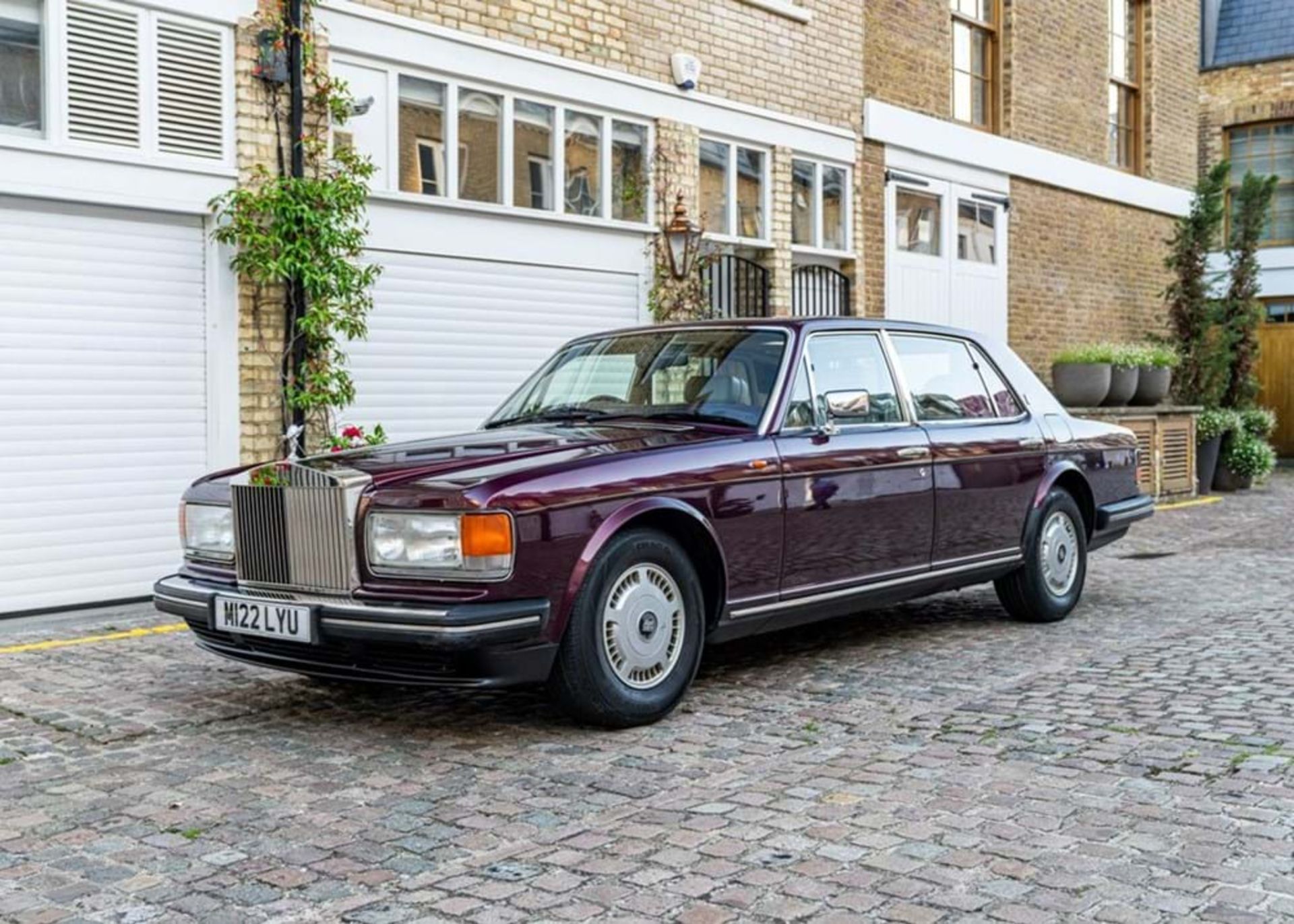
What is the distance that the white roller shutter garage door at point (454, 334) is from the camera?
33.7ft

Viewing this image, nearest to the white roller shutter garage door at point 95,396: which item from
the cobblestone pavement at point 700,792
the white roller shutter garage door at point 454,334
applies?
the white roller shutter garage door at point 454,334

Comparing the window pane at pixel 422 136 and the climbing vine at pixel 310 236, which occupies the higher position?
the window pane at pixel 422 136

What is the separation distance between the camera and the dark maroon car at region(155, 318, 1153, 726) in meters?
4.90

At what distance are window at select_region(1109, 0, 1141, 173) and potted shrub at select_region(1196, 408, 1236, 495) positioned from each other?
4277 mm

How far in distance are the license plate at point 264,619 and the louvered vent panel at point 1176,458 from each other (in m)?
12.9

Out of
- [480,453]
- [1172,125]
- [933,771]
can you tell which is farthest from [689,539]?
[1172,125]

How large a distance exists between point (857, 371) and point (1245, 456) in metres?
12.6

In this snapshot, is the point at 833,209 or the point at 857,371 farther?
the point at 833,209

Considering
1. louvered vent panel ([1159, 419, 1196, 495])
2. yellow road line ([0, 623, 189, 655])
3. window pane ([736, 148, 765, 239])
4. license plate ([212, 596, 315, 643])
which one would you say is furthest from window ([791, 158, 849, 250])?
license plate ([212, 596, 315, 643])

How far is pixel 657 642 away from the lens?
5371 millimetres

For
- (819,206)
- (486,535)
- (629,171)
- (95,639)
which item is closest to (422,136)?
(629,171)

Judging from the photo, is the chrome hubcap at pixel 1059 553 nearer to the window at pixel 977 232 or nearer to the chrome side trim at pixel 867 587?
the chrome side trim at pixel 867 587

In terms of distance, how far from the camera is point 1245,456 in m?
17.5

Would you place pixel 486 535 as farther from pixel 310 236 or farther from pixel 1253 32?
pixel 1253 32
